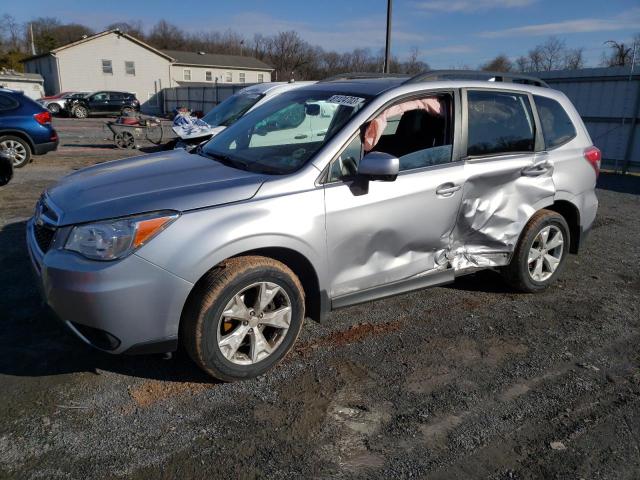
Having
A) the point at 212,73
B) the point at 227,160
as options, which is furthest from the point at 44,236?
the point at 212,73

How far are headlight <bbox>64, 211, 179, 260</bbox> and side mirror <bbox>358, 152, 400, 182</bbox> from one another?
1.20 meters

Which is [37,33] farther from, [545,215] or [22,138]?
[545,215]

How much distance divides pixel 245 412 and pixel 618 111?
1319cm

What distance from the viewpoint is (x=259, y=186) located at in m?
3.03

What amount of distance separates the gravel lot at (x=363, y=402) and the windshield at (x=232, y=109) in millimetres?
5600

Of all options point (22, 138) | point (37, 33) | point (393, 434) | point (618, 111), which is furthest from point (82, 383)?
point (37, 33)

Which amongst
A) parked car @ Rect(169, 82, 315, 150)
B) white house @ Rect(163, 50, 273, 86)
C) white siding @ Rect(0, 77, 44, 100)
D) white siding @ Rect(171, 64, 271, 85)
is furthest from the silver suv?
white siding @ Rect(171, 64, 271, 85)

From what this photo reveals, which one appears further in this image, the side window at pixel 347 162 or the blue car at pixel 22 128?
the blue car at pixel 22 128

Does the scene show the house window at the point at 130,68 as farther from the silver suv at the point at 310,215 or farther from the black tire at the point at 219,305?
the black tire at the point at 219,305

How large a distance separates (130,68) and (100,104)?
14982 mm

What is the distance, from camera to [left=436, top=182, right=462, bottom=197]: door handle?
366cm

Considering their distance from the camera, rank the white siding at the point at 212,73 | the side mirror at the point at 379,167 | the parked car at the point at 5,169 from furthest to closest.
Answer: the white siding at the point at 212,73, the parked car at the point at 5,169, the side mirror at the point at 379,167

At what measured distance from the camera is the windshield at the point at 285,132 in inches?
135

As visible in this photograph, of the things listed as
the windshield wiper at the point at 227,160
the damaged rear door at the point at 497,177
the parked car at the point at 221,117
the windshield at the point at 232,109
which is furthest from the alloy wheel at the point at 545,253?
the windshield at the point at 232,109
